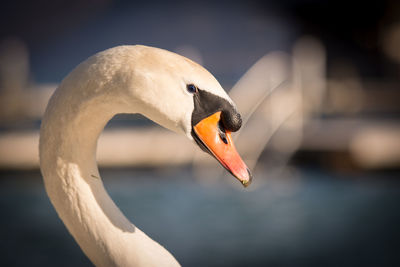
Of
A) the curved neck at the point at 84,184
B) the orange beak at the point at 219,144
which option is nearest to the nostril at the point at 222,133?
the orange beak at the point at 219,144

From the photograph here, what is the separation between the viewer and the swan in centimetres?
71

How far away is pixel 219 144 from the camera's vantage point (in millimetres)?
777

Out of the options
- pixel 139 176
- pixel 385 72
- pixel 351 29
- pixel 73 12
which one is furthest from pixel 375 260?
pixel 73 12

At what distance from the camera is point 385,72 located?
1359cm

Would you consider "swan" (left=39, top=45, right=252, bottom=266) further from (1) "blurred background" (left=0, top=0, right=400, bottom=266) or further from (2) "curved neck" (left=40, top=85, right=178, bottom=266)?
(1) "blurred background" (left=0, top=0, right=400, bottom=266)

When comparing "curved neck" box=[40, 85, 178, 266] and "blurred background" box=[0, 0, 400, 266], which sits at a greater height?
"curved neck" box=[40, 85, 178, 266]

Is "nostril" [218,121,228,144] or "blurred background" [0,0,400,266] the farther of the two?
"blurred background" [0,0,400,266]

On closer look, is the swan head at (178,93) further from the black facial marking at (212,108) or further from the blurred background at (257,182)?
the blurred background at (257,182)

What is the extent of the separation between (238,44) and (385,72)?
8.48 m

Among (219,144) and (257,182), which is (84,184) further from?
(257,182)

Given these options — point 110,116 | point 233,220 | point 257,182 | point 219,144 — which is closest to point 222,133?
point 219,144

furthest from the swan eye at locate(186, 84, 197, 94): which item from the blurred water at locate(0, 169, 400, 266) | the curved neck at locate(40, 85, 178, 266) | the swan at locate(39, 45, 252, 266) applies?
the blurred water at locate(0, 169, 400, 266)

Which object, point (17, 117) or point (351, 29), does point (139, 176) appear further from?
point (351, 29)

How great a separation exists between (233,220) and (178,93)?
3.98m
